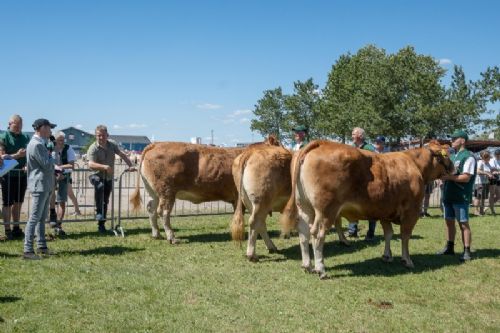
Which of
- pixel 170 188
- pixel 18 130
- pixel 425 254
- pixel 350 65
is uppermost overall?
pixel 350 65

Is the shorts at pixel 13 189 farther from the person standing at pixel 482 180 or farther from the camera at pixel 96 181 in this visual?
the person standing at pixel 482 180

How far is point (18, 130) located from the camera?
9445mm

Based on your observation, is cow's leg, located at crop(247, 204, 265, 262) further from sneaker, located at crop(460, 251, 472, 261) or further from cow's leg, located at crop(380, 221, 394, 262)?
sneaker, located at crop(460, 251, 472, 261)

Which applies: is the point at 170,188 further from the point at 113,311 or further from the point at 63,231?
the point at 113,311

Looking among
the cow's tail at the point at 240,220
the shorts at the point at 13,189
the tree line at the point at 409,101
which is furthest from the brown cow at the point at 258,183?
the tree line at the point at 409,101

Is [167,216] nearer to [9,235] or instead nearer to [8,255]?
[8,255]

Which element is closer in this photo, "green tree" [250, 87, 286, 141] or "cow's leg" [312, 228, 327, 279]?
"cow's leg" [312, 228, 327, 279]

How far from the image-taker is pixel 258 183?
25.5 feet

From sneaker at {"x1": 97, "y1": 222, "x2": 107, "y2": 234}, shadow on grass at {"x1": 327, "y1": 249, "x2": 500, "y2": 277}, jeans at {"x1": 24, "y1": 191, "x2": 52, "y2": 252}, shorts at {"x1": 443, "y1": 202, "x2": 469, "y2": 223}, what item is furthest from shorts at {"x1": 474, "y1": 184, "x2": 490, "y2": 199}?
jeans at {"x1": 24, "y1": 191, "x2": 52, "y2": 252}

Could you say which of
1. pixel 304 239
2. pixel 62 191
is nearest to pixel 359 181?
pixel 304 239

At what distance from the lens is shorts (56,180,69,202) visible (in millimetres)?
10227

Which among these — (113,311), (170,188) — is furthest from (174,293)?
(170,188)

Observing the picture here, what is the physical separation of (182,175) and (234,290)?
11.9ft

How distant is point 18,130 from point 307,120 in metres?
47.7
